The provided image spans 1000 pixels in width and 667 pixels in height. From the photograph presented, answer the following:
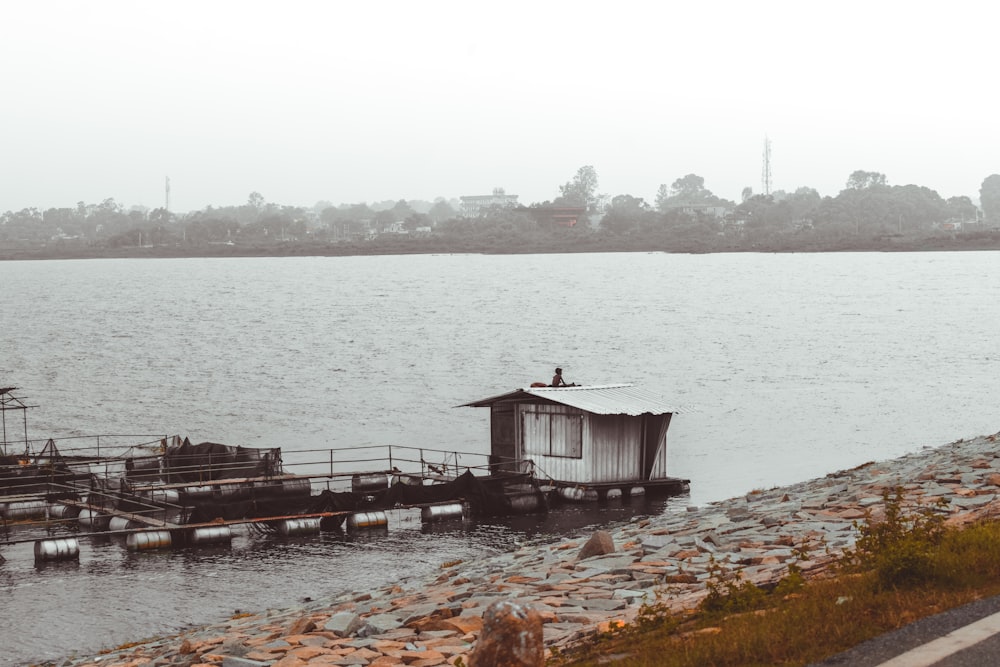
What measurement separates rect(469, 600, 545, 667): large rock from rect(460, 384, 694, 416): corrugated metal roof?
2404 centimetres

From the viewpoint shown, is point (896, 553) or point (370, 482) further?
point (370, 482)

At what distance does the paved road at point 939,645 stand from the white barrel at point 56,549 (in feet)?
80.6

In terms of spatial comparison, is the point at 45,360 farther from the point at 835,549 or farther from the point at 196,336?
the point at 835,549

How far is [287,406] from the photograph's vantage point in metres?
64.9

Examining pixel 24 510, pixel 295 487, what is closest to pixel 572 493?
pixel 295 487

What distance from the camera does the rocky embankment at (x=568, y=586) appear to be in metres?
14.8

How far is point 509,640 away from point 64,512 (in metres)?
28.7

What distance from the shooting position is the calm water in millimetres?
28219

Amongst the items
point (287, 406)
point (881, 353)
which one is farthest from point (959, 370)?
point (287, 406)

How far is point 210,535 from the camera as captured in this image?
103 ft

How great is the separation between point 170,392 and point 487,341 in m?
34.8

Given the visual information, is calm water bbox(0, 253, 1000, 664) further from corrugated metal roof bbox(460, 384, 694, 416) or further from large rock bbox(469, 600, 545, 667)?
large rock bbox(469, 600, 545, 667)

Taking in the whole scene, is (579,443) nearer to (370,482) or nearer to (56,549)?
(370,482)

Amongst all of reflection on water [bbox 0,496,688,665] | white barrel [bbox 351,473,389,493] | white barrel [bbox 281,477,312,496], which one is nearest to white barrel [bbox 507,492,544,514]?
reflection on water [bbox 0,496,688,665]
